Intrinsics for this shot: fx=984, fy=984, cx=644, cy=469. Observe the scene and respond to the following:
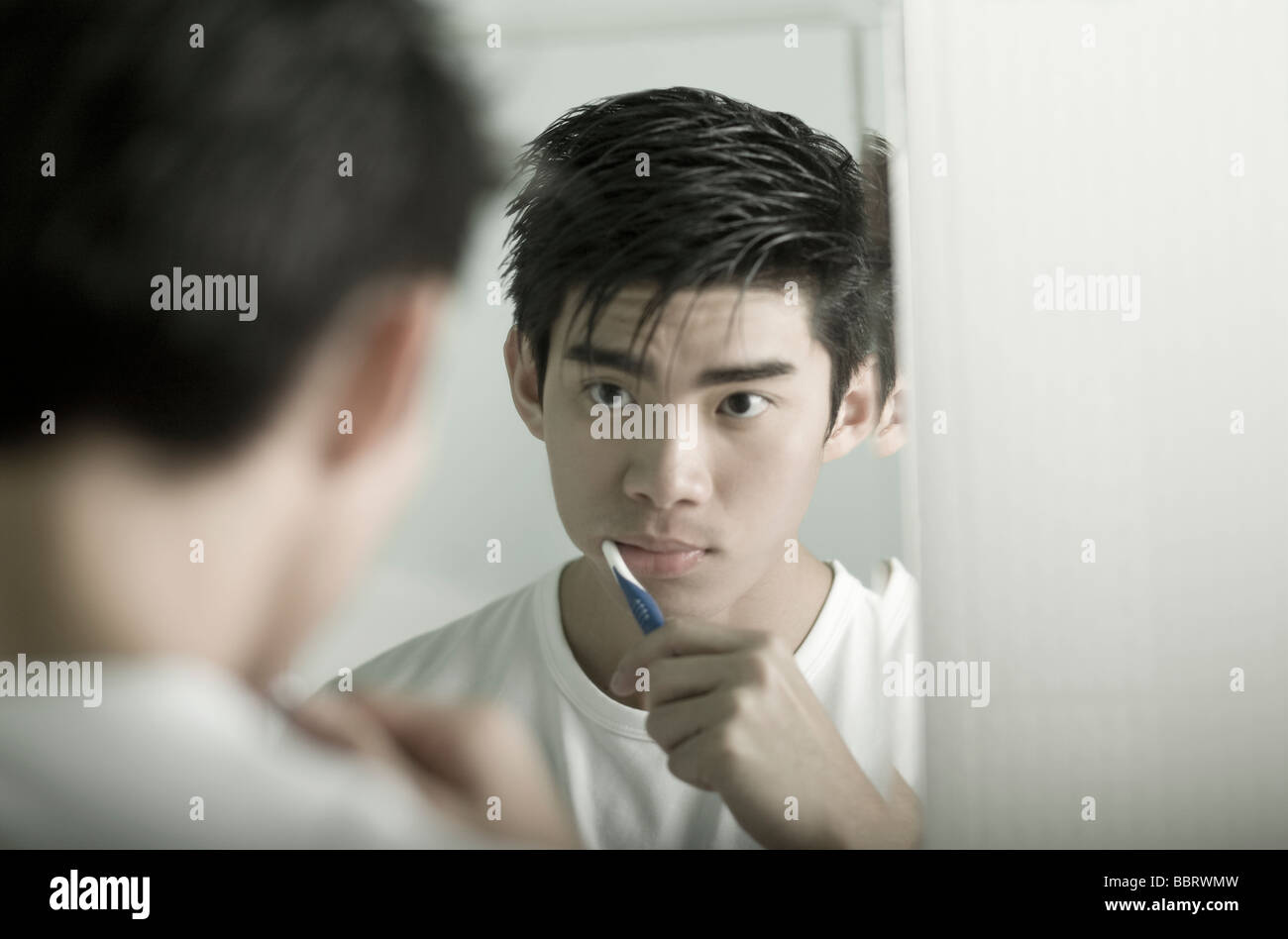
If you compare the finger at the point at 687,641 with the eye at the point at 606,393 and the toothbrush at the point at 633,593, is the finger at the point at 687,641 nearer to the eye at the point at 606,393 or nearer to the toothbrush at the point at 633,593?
the toothbrush at the point at 633,593

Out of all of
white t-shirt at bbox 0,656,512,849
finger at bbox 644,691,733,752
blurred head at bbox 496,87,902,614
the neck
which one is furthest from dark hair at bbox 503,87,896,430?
white t-shirt at bbox 0,656,512,849

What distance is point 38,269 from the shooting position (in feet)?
1.21

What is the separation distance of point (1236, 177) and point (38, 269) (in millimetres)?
670

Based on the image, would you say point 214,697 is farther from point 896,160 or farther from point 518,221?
point 896,160

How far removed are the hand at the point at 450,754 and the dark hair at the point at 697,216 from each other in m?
0.26

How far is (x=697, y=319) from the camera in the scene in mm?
659

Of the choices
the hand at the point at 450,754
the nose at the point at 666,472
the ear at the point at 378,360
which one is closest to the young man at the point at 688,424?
the nose at the point at 666,472

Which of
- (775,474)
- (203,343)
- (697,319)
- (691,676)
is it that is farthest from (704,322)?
(203,343)

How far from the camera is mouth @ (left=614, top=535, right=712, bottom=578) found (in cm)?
67

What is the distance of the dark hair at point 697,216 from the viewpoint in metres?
0.67

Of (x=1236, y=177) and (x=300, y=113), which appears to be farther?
(x=1236, y=177)

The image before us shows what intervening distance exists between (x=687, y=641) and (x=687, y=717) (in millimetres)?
44
